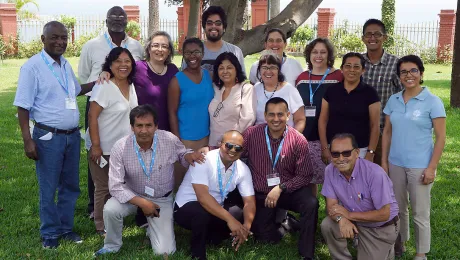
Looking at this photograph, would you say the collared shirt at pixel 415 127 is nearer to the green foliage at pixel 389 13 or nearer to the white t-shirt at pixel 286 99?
the white t-shirt at pixel 286 99

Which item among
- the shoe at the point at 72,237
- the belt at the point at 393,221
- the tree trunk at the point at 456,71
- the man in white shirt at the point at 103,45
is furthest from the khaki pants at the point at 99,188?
the tree trunk at the point at 456,71

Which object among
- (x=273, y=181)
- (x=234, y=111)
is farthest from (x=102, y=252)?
(x=234, y=111)

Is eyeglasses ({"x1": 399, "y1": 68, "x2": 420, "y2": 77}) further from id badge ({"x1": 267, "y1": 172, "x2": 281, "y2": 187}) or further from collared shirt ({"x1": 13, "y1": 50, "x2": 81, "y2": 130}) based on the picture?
collared shirt ({"x1": 13, "y1": 50, "x2": 81, "y2": 130})

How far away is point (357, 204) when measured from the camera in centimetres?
453

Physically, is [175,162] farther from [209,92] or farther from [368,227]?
[368,227]

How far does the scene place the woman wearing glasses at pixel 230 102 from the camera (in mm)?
5262

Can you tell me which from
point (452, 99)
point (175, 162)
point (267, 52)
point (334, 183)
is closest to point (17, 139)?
point (175, 162)

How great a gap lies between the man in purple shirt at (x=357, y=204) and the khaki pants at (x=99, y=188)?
219 cm

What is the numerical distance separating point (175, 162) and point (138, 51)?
4.62 feet

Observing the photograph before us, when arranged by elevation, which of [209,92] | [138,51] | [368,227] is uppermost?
[138,51]

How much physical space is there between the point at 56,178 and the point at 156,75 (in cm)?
139

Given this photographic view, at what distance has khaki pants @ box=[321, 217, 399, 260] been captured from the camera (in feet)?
14.8

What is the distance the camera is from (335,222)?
4.59 m

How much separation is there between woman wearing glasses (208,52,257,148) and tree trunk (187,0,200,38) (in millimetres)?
4027
